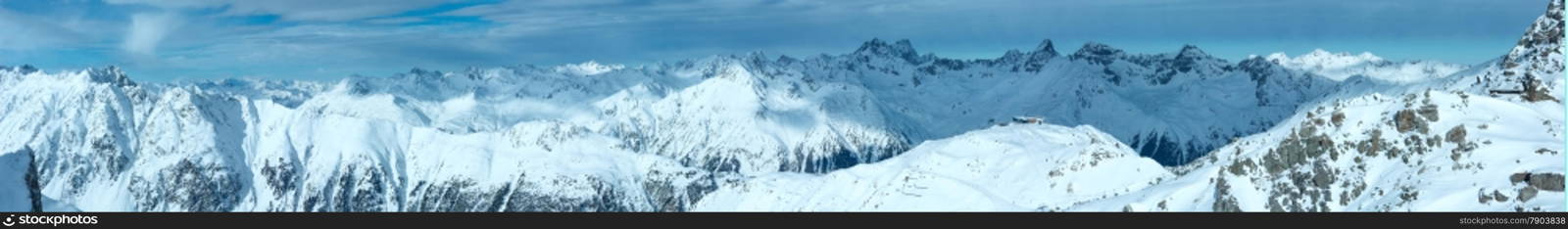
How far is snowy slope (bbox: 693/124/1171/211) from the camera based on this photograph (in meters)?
128

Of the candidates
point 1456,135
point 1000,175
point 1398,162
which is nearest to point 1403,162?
point 1398,162

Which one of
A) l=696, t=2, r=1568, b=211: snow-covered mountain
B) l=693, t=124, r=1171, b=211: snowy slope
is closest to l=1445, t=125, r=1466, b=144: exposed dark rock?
l=696, t=2, r=1568, b=211: snow-covered mountain

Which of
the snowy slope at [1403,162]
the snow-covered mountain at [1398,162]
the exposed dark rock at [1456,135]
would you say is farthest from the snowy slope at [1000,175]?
the exposed dark rock at [1456,135]

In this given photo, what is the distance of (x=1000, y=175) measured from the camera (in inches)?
5969

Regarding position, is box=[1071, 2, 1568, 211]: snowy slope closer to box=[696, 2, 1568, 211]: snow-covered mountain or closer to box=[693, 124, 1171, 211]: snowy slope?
box=[696, 2, 1568, 211]: snow-covered mountain

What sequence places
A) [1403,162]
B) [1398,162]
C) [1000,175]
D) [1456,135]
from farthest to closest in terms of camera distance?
[1000,175], [1398,162], [1403,162], [1456,135]

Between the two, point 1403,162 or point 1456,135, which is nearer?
point 1456,135

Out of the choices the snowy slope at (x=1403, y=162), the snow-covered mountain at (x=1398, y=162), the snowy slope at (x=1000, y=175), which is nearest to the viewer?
the snowy slope at (x=1403, y=162)

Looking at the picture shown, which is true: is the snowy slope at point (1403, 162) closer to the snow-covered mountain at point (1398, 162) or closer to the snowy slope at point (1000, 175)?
the snow-covered mountain at point (1398, 162)

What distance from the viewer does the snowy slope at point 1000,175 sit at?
128250mm

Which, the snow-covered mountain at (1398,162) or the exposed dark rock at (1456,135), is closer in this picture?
the snow-covered mountain at (1398,162)

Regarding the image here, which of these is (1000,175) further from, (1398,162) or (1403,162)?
(1403,162)
